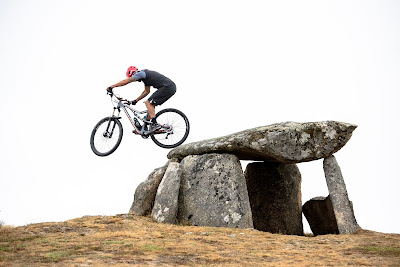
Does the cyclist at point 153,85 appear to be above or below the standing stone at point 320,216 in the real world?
above

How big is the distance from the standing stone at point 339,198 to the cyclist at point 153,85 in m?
5.69

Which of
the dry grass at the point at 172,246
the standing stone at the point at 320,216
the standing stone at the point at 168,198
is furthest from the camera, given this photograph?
the standing stone at the point at 320,216

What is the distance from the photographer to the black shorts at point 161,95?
1474 centimetres

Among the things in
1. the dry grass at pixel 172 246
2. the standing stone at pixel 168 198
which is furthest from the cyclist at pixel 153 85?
the dry grass at pixel 172 246

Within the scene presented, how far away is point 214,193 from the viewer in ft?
49.9

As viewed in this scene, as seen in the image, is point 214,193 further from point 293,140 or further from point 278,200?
point 278,200

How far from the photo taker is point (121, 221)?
564 inches

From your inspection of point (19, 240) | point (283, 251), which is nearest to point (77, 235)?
point (19, 240)

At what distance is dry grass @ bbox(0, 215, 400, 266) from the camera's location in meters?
9.92

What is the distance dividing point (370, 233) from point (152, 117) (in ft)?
24.8

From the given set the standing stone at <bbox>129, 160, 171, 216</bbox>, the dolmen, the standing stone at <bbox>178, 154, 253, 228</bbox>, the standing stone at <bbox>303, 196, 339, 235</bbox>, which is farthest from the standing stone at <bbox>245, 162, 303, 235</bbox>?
the standing stone at <bbox>129, 160, 171, 216</bbox>

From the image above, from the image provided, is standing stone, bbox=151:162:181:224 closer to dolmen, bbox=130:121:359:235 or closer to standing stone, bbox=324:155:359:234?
dolmen, bbox=130:121:359:235

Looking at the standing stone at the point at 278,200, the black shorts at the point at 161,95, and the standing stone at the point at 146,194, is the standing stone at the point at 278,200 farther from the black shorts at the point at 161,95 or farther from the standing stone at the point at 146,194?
the black shorts at the point at 161,95

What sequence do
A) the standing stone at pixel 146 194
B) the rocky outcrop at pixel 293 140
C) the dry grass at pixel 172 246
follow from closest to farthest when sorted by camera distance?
the dry grass at pixel 172 246, the rocky outcrop at pixel 293 140, the standing stone at pixel 146 194
